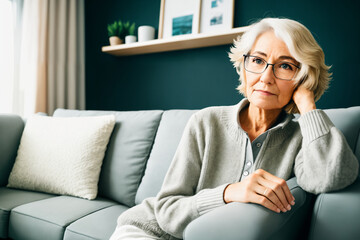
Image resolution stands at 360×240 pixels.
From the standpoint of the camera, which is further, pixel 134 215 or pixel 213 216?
pixel 134 215

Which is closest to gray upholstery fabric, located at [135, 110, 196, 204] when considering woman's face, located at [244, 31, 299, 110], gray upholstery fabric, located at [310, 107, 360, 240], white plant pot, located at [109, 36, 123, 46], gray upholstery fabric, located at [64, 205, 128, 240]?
gray upholstery fabric, located at [64, 205, 128, 240]

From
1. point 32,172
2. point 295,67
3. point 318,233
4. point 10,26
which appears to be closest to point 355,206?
point 318,233

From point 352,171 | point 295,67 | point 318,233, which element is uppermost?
point 295,67

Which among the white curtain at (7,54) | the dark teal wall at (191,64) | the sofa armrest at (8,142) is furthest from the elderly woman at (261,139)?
the white curtain at (7,54)

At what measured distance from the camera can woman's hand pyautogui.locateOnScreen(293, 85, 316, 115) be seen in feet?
3.05

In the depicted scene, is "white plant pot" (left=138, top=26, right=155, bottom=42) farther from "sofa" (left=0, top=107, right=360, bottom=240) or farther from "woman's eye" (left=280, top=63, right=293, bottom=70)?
"woman's eye" (left=280, top=63, right=293, bottom=70)

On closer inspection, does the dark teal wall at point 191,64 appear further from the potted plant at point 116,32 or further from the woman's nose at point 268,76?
the woman's nose at point 268,76

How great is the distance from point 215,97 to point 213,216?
1.66 metres

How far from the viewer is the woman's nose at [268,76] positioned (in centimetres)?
92

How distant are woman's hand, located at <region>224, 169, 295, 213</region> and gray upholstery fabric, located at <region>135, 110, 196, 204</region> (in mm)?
606

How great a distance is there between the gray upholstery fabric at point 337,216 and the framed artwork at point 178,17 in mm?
1727

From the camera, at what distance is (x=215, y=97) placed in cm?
223

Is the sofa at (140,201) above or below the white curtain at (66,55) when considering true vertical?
below

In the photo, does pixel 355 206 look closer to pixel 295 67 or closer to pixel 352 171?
pixel 352 171
